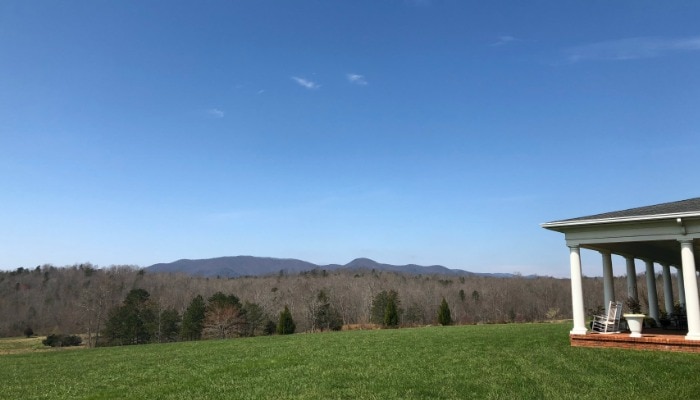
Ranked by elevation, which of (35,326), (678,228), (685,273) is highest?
(678,228)

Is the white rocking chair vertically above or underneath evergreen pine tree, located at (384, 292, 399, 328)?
above

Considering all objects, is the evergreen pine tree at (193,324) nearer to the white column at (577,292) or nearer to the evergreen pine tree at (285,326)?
the evergreen pine tree at (285,326)

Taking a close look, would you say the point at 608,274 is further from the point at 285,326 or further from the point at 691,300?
the point at 285,326

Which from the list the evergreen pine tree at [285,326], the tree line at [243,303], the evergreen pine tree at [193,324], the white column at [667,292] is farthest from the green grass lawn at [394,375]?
the evergreen pine tree at [193,324]

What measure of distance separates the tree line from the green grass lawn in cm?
2544

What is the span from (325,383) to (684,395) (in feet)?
20.8

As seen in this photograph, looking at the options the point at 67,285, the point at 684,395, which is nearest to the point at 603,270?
the point at 684,395

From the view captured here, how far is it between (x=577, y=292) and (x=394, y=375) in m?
6.73

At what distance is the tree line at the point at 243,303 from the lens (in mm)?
45719

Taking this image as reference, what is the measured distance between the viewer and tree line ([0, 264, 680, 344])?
150 ft

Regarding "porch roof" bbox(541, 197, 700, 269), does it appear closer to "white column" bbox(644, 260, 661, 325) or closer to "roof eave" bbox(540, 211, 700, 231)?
"roof eave" bbox(540, 211, 700, 231)

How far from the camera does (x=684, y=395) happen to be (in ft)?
24.9

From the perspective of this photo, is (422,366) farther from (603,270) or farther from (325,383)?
(603,270)

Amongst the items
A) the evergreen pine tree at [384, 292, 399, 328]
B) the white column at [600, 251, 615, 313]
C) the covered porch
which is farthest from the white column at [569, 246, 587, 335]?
the evergreen pine tree at [384, 292, 399, 328]
